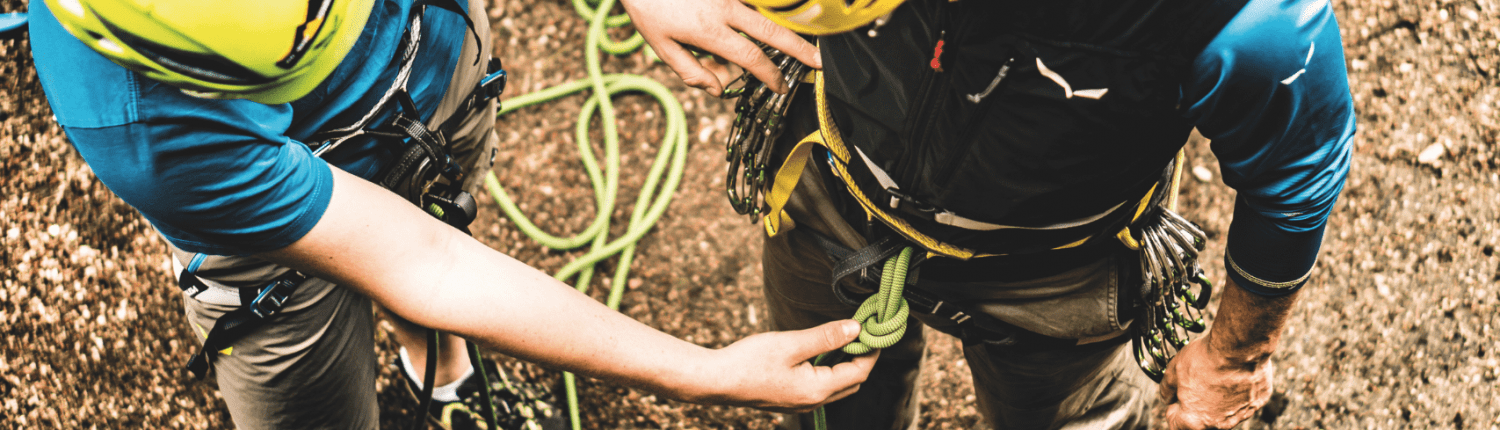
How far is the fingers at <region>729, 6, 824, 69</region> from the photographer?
1135mm

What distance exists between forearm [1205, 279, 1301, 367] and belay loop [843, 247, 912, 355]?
49 centimetres

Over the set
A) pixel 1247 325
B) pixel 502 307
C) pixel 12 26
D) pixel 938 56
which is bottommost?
pixel 1247 325

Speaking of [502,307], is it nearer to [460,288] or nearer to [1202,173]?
[460,288]

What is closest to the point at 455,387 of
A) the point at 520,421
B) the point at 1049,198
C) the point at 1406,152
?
the point at 520,421

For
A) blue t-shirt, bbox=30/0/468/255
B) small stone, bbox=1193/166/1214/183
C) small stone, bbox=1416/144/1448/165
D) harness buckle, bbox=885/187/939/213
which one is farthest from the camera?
small stone, bbox=1193/166/1214/183

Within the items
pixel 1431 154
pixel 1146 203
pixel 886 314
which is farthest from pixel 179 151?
pixel 1431 154

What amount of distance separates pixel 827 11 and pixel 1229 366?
39.1 inches

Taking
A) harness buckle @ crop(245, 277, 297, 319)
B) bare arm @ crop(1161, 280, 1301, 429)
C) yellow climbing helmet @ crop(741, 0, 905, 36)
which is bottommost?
bare arm @ crop(1161, 280, 1301, 429)

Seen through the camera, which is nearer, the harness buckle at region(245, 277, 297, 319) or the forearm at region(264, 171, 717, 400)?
the forearm at region(264, 171, 717, 400)

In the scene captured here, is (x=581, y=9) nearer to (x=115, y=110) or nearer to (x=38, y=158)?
(x=38, y=158)

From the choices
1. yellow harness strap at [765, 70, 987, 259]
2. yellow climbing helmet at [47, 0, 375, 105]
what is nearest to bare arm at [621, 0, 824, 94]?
yellow harness strap at [765, 70, 987, 259]

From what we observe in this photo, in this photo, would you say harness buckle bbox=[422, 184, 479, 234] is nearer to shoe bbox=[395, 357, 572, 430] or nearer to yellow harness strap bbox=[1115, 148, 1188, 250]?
shoe bbox=[395, 357, 572, 430]

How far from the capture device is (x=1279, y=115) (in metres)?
0.89

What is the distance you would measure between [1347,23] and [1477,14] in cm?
35
